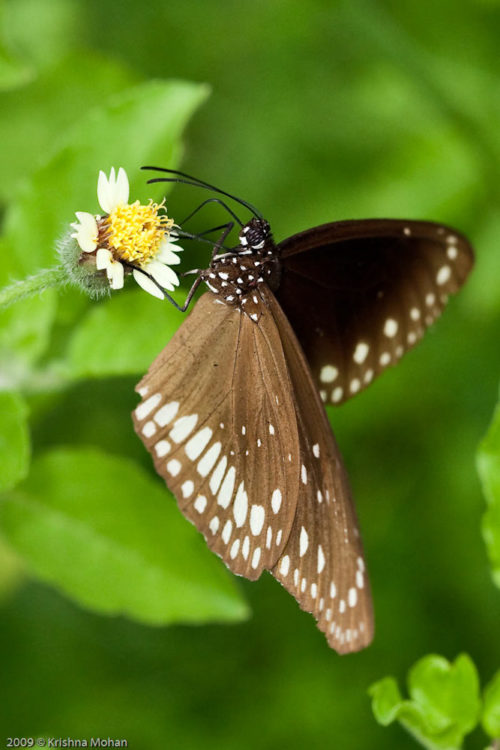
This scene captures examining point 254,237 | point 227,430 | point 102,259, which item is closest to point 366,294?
point 254,237

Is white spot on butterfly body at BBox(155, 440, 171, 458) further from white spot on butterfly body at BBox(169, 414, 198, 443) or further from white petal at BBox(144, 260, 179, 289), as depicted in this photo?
white petal at BBox(144, 260, 179, 289)

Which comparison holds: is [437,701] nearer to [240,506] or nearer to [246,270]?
[240,506]

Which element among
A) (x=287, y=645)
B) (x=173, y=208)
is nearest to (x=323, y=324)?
(x=173, y=208)

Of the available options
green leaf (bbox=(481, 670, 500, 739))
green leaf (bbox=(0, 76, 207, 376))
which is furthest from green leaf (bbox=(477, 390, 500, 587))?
green leaf (bbox=(0, 76, 207, 376))

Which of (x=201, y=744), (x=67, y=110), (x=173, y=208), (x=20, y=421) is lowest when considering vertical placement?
(x=201, y=744)

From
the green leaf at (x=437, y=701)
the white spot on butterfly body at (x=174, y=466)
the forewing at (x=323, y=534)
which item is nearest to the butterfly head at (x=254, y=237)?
the forewing at (x=323, y=534)

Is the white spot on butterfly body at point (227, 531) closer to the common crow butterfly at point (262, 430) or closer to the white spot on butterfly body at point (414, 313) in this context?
the common crow butterfly at point (262, 430)

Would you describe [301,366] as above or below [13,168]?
below

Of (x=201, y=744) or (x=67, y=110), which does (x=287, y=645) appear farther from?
(x=67, y=110)
